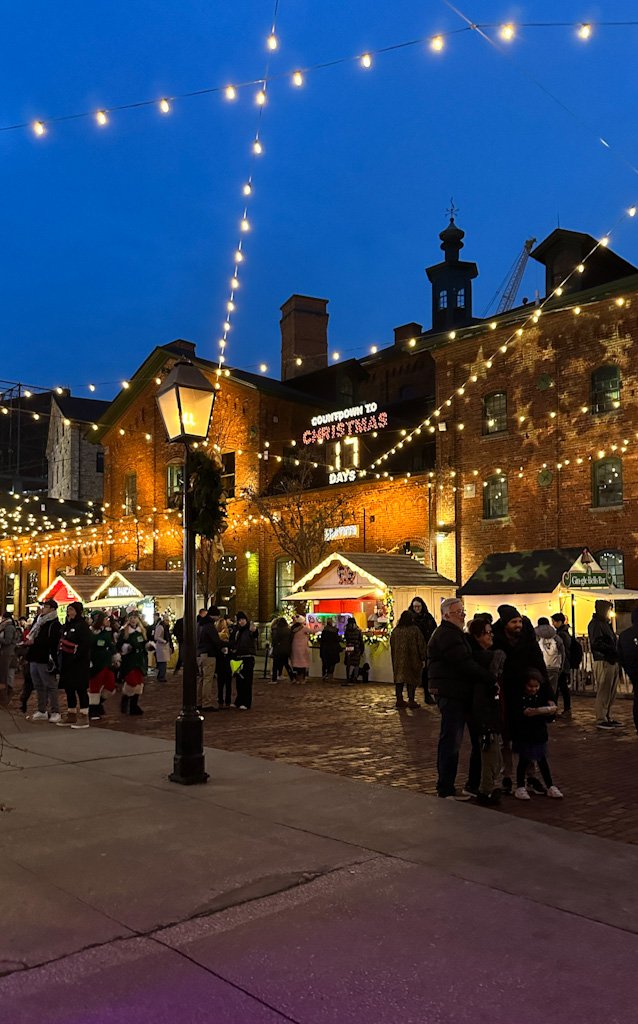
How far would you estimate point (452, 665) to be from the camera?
23.9 ft

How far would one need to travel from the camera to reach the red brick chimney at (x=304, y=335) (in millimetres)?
37625

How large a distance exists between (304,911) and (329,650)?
16050 millimetres

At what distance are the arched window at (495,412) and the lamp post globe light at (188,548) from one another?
54.2 feet

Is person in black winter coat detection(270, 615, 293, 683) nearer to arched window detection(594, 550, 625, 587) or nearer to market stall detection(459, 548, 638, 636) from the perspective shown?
market stall detection(459, 548, 638, 636)

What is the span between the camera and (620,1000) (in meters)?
3.59

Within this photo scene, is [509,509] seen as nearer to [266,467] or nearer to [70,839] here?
[266,467]

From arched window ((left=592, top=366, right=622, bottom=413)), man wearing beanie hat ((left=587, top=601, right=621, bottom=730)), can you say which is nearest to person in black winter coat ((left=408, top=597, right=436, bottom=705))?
man wearing beanie hat ((left=587, top=601, right=621, bottom=730))

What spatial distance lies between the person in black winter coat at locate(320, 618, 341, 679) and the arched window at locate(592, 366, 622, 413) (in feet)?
28.5

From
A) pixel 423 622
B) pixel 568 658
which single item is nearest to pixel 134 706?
pixel 423 622

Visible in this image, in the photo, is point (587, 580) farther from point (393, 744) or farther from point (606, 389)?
point (393, 744)

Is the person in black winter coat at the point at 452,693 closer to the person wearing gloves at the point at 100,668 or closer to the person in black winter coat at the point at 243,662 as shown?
the person wearing gloves at the point at 100,668

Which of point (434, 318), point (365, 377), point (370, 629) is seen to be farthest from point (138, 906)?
point (434, 318)

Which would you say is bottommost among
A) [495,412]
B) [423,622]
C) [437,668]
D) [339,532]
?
[437,668]

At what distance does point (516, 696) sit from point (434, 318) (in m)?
48.2
